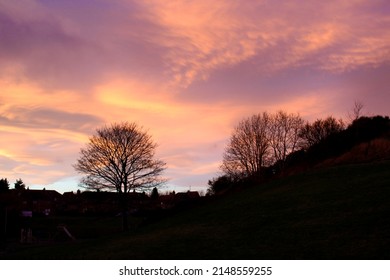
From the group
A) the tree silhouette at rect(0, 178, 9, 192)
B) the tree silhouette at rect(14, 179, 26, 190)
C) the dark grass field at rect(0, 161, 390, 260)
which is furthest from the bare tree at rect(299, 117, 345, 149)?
the tree silhouette at rect(14, 179, 26, 190)

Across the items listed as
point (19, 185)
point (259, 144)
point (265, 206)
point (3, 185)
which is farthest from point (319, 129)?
point (19, 185)

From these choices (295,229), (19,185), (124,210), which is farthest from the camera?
(19,185)

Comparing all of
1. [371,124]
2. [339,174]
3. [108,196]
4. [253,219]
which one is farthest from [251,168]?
[108,196]

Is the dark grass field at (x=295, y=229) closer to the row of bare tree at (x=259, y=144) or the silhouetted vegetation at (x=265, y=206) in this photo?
the silhouetted vegetation at (x=265, y=206)

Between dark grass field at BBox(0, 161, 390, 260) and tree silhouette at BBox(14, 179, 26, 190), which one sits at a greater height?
tree silhouette at BBox(14, 179, 26, 190)

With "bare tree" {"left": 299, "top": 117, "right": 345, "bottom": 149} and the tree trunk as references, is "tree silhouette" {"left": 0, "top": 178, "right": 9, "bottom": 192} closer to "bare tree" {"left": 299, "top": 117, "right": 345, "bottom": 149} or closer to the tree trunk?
the tree trunk

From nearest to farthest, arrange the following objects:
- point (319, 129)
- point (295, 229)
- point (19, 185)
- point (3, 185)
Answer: point (295, 229)
point (319, 129)
point (3, 185)
point (19, 185)

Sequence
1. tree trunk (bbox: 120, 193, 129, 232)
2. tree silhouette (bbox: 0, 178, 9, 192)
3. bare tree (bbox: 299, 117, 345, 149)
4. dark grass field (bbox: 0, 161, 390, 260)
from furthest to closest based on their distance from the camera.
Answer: tree silhouette (bbox: 0, 178, 9, 192), bare tree (bbox: 299, 117, 345, 149), tree trunk (bbox: 120, 193, 129, 232), dark grass field (bbox: 0, 161, 390, 260)

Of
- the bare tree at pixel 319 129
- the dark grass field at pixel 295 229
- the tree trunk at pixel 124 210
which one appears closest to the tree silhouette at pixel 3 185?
the tree trunk at pixel 124 210

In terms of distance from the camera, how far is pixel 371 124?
2189 inches

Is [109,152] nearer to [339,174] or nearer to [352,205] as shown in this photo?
→ [339,174]

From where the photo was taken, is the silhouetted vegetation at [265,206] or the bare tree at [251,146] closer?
the silhouetted vegetation at [265,206]

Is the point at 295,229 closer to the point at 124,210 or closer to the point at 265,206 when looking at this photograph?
the point at 265,206
